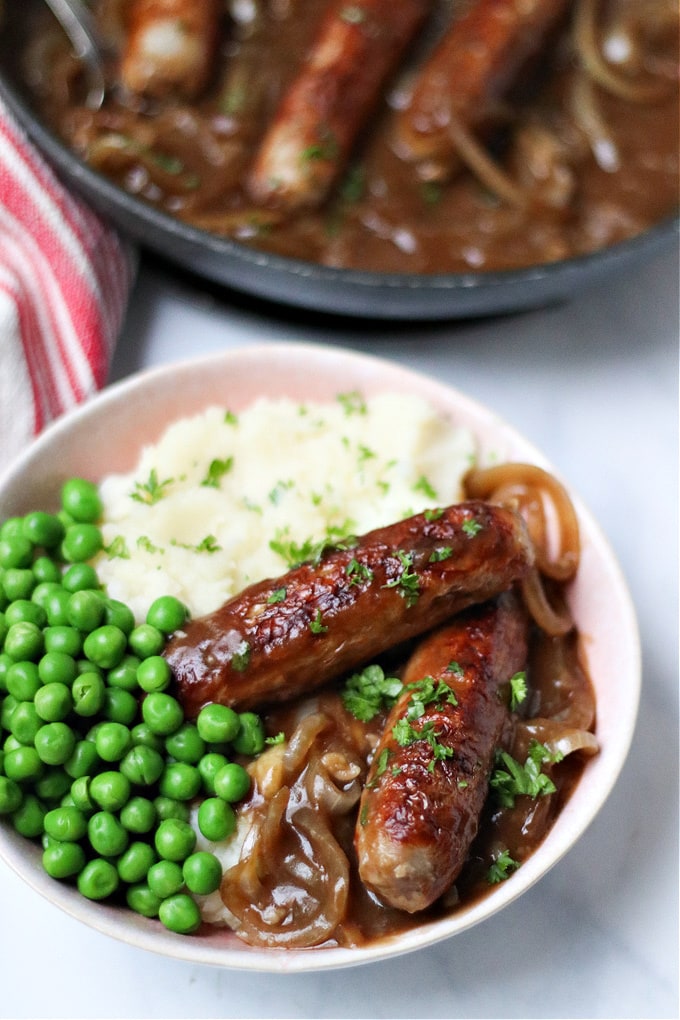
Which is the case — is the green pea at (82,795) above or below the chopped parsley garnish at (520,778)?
below

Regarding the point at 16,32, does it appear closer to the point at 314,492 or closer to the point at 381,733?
the point at 314,492

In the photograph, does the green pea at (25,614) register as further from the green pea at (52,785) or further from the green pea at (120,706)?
the green pea at (52,785)

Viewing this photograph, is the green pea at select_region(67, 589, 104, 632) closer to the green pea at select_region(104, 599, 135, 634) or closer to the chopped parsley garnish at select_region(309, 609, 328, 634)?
the green pea at select_region(104, 599, 135, 634)

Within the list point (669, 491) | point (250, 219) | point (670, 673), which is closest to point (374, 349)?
point (250, 219)

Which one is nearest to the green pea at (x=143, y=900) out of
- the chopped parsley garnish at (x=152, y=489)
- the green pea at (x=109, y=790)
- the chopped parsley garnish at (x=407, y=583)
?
the green pea at (x=109, y=790)

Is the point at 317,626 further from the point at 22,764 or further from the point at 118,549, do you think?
the point at 22,764

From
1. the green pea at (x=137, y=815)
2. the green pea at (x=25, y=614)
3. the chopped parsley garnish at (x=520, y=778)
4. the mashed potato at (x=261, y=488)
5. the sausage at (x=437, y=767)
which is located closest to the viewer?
the sausage at (x=437, y=767)

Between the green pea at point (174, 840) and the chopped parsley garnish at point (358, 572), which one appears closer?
the green pea at point (174, 840)
